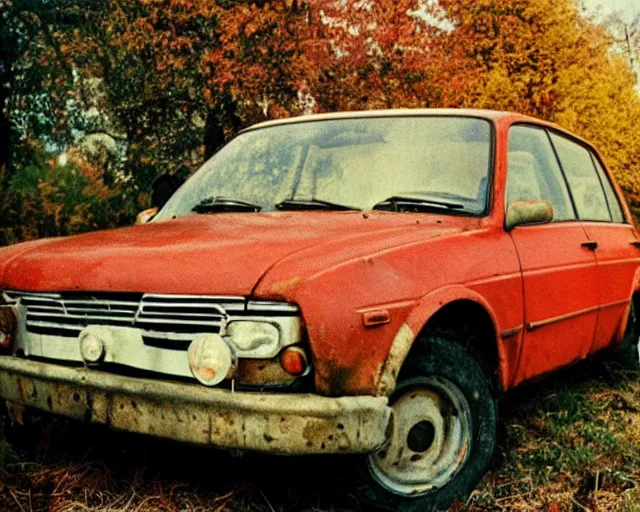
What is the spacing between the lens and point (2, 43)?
12.5 meters

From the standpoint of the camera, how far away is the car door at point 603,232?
4.59 m

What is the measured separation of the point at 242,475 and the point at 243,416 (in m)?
0.76

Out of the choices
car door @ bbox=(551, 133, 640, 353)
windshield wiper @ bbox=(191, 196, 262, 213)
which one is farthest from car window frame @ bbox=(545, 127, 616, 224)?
windshield wiper @ bbox=(191, 196, 262, 213)

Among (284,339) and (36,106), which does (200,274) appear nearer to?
(284,339)

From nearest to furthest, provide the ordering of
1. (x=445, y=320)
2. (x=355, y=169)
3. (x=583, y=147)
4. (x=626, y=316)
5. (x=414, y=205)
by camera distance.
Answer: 1. (x=445, y=320)
2. (x=414, y=205)
3. (x=355, y=169)
4. (x=626, y=316)
5. (x=583, y=147)

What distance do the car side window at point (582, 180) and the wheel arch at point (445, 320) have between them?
1627 mm

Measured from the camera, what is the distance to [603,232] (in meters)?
4.77

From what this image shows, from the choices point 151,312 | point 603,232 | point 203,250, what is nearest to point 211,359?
point 151,312

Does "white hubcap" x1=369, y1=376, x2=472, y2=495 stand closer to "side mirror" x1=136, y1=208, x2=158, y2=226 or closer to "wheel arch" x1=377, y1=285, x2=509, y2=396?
"wheel arch" x1=377, y1=285, x2=509, y2=396

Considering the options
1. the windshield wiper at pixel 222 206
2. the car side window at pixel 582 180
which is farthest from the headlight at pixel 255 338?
the car side window at pixel 582 180

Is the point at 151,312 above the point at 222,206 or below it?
below

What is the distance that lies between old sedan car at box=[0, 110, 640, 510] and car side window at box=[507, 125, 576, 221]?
19mm

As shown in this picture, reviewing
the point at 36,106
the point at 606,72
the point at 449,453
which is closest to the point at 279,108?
the point at 36,106

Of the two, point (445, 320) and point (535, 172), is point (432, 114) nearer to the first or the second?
point (535, 172)
